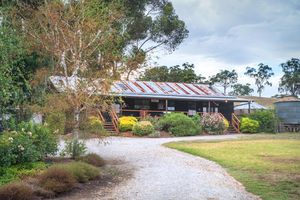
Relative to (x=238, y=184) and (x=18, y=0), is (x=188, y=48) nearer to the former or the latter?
(x=18, y=0)

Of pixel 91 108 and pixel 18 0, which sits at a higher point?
pixel 18 0

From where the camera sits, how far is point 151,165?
12.7 m

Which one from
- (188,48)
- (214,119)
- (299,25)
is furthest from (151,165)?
(188,48)

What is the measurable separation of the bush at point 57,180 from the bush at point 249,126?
22.9m

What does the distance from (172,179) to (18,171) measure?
395 centimetres

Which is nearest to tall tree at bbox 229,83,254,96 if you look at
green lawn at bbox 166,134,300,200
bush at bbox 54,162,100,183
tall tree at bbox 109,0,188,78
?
tall tree at bbox 109,0,188,78

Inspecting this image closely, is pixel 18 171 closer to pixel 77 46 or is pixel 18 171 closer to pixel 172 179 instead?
pixel 172 179

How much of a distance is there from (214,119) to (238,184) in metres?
18.5

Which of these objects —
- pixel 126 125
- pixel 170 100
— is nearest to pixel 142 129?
pixel 126 125

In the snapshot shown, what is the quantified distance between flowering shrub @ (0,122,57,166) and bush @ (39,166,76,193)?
187cm

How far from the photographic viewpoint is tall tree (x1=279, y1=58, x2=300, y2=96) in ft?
230

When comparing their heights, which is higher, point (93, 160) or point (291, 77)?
point (291, 77)

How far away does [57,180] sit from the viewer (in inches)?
344

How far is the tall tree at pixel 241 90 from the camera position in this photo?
8044cm
